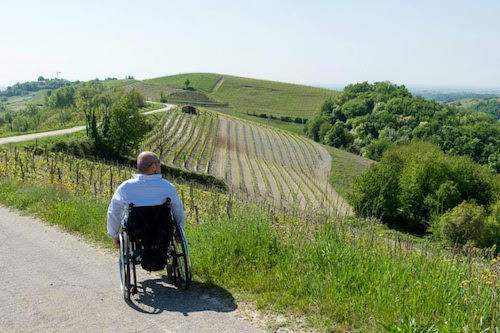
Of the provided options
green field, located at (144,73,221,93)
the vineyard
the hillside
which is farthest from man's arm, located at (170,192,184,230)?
green field, located at (144,73,221,93)

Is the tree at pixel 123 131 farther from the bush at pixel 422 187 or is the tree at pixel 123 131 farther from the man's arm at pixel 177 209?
the man's arm at pixel 177 209

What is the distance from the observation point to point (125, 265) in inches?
230

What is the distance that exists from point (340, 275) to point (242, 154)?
67.1 m

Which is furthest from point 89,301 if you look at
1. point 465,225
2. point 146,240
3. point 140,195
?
point 465,225

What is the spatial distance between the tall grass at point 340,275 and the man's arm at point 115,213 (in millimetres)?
1262

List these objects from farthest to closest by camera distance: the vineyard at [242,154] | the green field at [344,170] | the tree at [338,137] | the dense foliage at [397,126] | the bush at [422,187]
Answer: the tree at [338,137] → the dense foliage at [397,126] → the green field at [344,170] → the bush at [422,187] → the vineyard at [242,154]

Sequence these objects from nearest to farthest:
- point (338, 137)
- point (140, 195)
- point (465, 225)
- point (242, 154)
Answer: point (140, 195), point (465, 225), point (242, 154), point (338, 137)

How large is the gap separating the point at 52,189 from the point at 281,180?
4828 centimetres

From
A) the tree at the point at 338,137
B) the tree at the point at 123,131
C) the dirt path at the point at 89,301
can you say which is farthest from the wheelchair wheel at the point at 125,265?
the tree at the point at 338,137

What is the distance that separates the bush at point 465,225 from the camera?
45062 millimetres

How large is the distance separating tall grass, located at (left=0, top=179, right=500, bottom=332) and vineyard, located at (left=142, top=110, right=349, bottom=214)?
117ft

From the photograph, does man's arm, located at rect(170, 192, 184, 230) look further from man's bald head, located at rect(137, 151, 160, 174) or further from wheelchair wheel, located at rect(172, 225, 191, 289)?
man's bald head, located at rect(137, 151, 160, 174)

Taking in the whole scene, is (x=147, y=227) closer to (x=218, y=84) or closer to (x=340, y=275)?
(x=340, y=275)

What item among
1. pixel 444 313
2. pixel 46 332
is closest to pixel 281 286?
pixel 444 313
